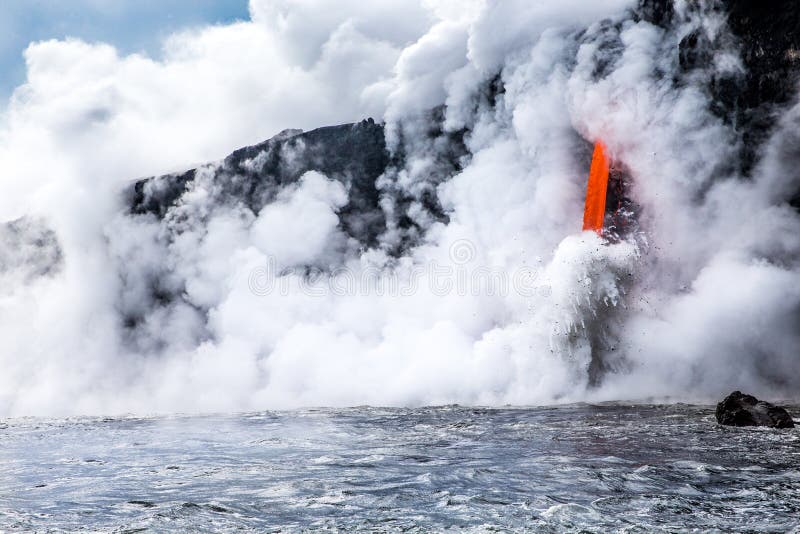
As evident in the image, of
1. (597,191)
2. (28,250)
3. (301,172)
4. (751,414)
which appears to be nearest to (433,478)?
(751,414)

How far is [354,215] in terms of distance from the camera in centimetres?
4988

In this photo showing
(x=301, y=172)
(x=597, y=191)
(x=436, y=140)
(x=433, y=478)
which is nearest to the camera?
(x=433, y=478)

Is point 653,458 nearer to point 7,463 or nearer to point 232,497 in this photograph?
point 232,497

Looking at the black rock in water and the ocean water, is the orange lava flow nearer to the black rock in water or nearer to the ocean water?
the ocean water

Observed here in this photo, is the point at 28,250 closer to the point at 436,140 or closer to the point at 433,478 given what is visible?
the point at 436,140

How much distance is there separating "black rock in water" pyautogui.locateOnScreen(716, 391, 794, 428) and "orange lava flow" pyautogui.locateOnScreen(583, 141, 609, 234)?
46.8ft

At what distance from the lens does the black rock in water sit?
17031 millimetres

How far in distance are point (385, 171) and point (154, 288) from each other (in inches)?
866

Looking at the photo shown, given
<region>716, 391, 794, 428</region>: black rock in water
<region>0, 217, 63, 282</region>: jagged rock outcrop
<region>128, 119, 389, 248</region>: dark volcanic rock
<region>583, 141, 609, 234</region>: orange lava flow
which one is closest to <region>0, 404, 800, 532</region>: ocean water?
<region>716, 391, 794, 428</region>: black rock in water

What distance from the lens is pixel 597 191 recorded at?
32.0m

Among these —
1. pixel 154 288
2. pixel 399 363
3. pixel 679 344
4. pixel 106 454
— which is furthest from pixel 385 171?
pixel 106 454

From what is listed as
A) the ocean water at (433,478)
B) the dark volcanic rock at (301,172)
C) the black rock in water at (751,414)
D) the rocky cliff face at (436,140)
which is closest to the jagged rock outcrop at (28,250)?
the rocky cliff face at (436,140)

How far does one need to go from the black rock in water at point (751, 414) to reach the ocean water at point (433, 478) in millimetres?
537

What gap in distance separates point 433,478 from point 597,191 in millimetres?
22620
